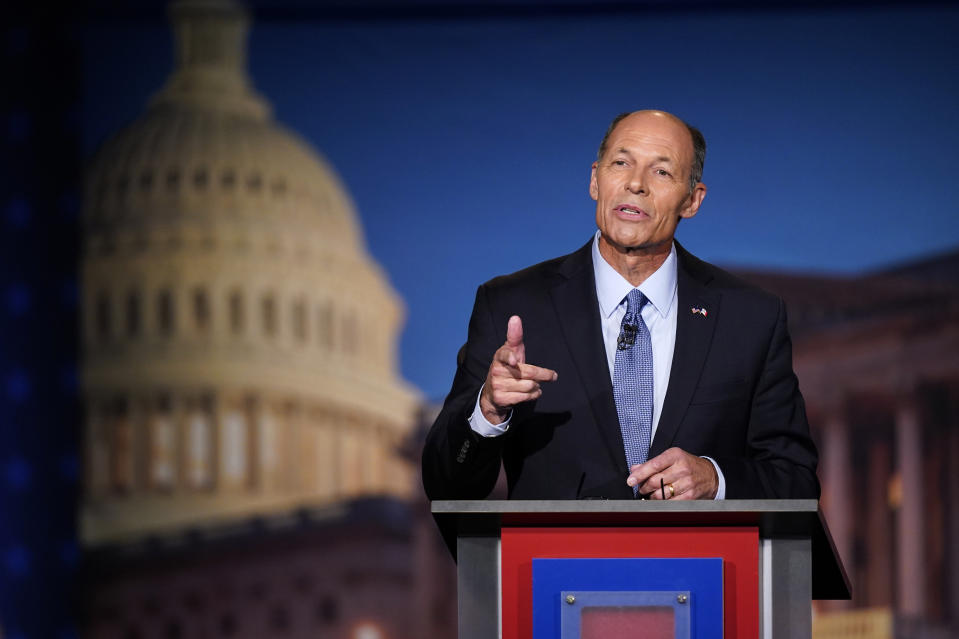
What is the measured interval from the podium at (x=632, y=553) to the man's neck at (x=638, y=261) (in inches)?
30.8

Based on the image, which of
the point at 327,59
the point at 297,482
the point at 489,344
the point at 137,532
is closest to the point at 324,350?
the point at 297,482

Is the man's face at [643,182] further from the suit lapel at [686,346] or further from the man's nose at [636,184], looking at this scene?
the suit lapel at [686,346]

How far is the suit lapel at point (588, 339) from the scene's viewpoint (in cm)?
272

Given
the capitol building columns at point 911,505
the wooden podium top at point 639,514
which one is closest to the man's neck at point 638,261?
the wooden podium top at point 639,514

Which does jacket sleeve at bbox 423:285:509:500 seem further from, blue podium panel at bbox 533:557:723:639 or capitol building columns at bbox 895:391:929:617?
capitol building columns at bbox 895:391:929:617

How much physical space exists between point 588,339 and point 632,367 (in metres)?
0.11

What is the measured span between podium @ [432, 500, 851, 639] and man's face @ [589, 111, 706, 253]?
0.82m

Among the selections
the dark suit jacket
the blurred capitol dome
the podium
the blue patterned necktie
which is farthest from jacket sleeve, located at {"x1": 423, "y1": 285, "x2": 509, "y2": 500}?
the blurred capitol dome

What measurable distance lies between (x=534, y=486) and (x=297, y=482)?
1773 centimetres

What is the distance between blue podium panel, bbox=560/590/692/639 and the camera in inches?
87.4

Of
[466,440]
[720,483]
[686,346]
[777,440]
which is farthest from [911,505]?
[466,440]

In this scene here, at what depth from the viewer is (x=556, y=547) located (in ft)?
7.46

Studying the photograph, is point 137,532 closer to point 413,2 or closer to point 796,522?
point 413,2

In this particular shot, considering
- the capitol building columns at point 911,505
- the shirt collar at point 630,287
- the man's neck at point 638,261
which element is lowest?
the capitol building columns at point 911,505
